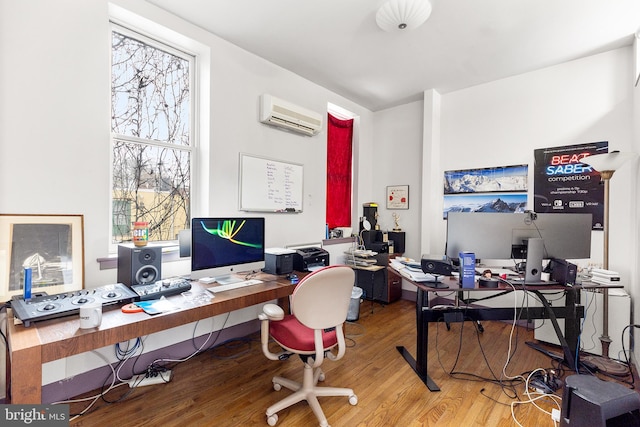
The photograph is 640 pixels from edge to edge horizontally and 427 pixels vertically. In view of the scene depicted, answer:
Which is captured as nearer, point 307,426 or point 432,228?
point 307,426

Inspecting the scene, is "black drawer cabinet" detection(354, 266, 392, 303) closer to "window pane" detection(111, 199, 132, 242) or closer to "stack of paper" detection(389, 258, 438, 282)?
"stack of paper" detection(389, 258, 438, 282)

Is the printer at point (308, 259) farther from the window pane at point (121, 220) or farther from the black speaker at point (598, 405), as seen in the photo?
the black speaker at point (598, 405)

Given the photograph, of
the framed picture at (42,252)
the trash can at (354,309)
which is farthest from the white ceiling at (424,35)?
the trash can at (354,309)

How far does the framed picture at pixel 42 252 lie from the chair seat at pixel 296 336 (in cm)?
138

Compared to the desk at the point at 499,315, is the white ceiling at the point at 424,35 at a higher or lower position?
higher

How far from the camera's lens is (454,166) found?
3973 mm

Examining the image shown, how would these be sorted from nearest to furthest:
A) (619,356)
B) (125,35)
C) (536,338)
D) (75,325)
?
(75,325), (125,35), (619,356), (536,338)

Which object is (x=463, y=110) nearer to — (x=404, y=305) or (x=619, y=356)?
(x=404, y=305)

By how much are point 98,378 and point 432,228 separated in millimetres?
3835

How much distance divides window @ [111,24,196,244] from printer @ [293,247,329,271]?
1113 millimetres

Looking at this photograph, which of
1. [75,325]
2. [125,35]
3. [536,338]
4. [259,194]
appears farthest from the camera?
[259,194]

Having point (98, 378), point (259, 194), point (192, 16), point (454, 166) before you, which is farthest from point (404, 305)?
point (192, 16)

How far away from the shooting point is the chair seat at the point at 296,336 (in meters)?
1.79

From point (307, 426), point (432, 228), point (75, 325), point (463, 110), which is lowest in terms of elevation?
point (307, 426)
